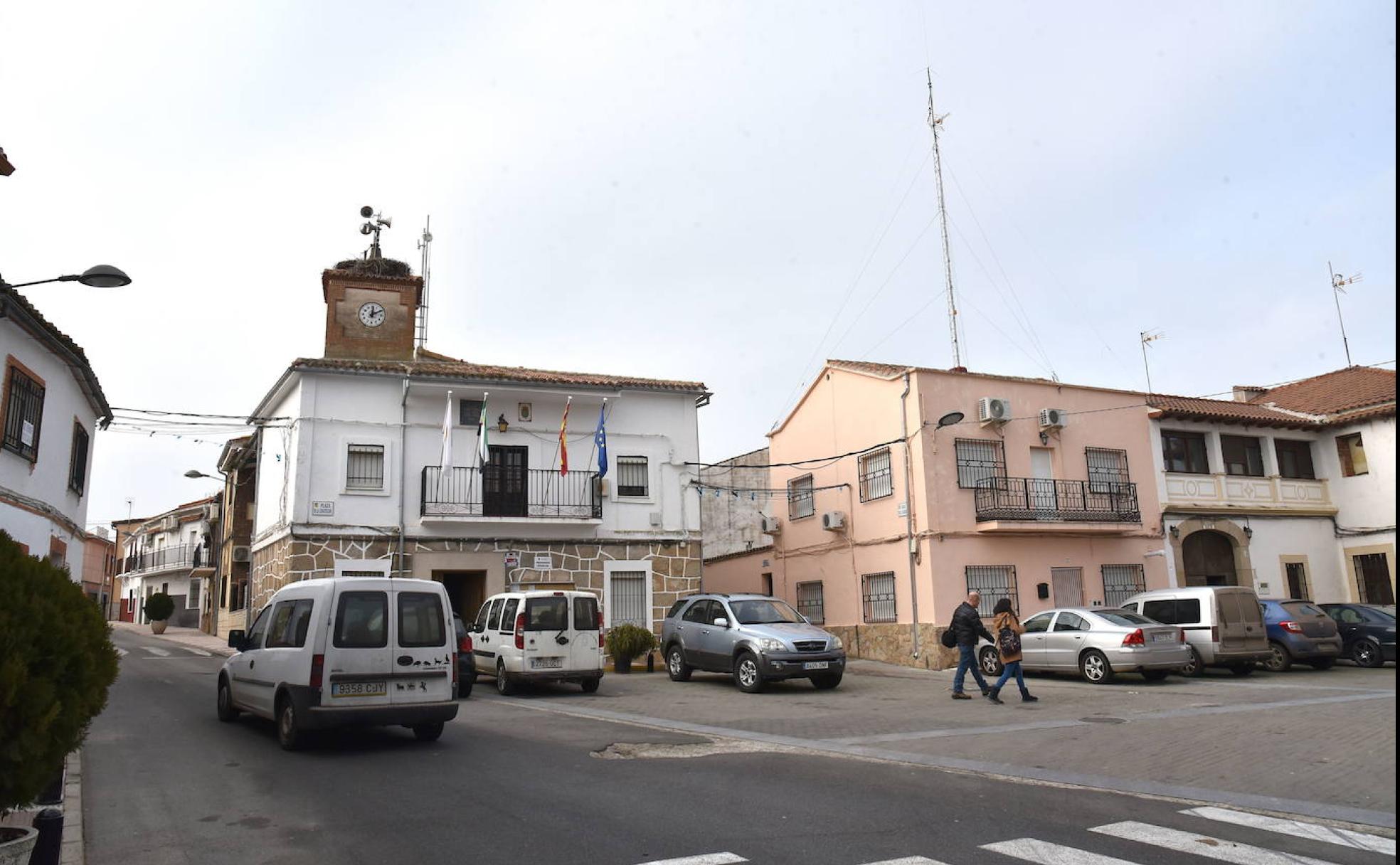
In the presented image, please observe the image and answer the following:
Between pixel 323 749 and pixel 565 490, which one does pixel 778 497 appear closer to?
pixel 565 490

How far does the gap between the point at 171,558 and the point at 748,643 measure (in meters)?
52.8

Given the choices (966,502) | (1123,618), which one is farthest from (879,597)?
(1123,618)

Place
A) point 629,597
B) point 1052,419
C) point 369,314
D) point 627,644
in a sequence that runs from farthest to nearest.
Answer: point 369,314 < point 1052,419 < point 629,597 < point 627,644

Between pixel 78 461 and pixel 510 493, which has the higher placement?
pixel 78 461

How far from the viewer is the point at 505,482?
2205cm

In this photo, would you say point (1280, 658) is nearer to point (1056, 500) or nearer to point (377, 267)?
point (1056, 500)

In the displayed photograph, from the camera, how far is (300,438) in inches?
803

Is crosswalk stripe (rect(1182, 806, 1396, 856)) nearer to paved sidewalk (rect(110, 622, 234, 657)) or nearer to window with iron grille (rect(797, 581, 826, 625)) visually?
window with iron grille (rect(797, 581, 826, 625))

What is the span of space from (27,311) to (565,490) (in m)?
11.0

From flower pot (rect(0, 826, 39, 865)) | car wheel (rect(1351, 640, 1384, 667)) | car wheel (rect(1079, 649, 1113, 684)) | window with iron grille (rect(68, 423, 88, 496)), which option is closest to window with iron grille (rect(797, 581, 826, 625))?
car wheel (rect(1079, 649, 1113, 684))


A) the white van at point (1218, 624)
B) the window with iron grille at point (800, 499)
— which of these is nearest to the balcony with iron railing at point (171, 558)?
the window with iron grille at point (800, 499)

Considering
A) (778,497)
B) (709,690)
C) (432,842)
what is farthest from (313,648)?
(778,497)

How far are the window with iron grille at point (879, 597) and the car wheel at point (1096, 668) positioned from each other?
19.6 ft

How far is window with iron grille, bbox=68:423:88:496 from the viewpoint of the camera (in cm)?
1824
